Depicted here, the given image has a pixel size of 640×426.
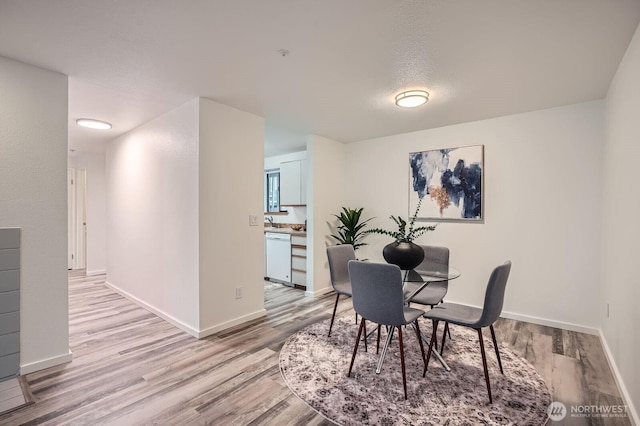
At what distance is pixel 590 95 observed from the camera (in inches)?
111

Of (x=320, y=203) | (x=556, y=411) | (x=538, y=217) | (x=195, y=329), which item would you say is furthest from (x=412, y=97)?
(x=195, y=329)

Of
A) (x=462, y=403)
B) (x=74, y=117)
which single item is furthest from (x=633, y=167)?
(x=74, y=117)

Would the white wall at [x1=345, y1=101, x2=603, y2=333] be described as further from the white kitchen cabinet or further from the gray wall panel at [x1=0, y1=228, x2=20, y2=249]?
the gray wall panel at [x1=0, y1=228, x2=20, y2=249]

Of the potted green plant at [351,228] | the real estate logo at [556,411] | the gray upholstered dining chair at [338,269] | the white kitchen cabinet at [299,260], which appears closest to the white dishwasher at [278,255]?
the white kitchen cabinet at [299,260]

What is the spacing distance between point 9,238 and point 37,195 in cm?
36

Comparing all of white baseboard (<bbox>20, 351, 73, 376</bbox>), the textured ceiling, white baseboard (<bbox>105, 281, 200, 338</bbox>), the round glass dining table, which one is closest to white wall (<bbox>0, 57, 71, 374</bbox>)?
white baseboard (<bbox>20, 351, 73, 376</bbox>)

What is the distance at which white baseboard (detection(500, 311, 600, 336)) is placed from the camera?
299 centimetres

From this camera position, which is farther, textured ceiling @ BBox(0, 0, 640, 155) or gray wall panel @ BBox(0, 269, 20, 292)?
gray wall panel @ BBox(0, 269, 20, 292)

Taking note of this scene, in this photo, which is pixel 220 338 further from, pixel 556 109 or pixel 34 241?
pixel 556 109

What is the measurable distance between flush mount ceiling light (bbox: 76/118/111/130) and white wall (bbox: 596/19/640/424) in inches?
199

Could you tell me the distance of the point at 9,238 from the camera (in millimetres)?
2145

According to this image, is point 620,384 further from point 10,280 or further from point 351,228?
point 10,280

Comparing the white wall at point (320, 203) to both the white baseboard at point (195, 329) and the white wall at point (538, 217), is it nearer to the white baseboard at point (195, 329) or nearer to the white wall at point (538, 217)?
the white baseboard at point (195, 329)

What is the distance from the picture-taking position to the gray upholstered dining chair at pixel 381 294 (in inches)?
77.0
